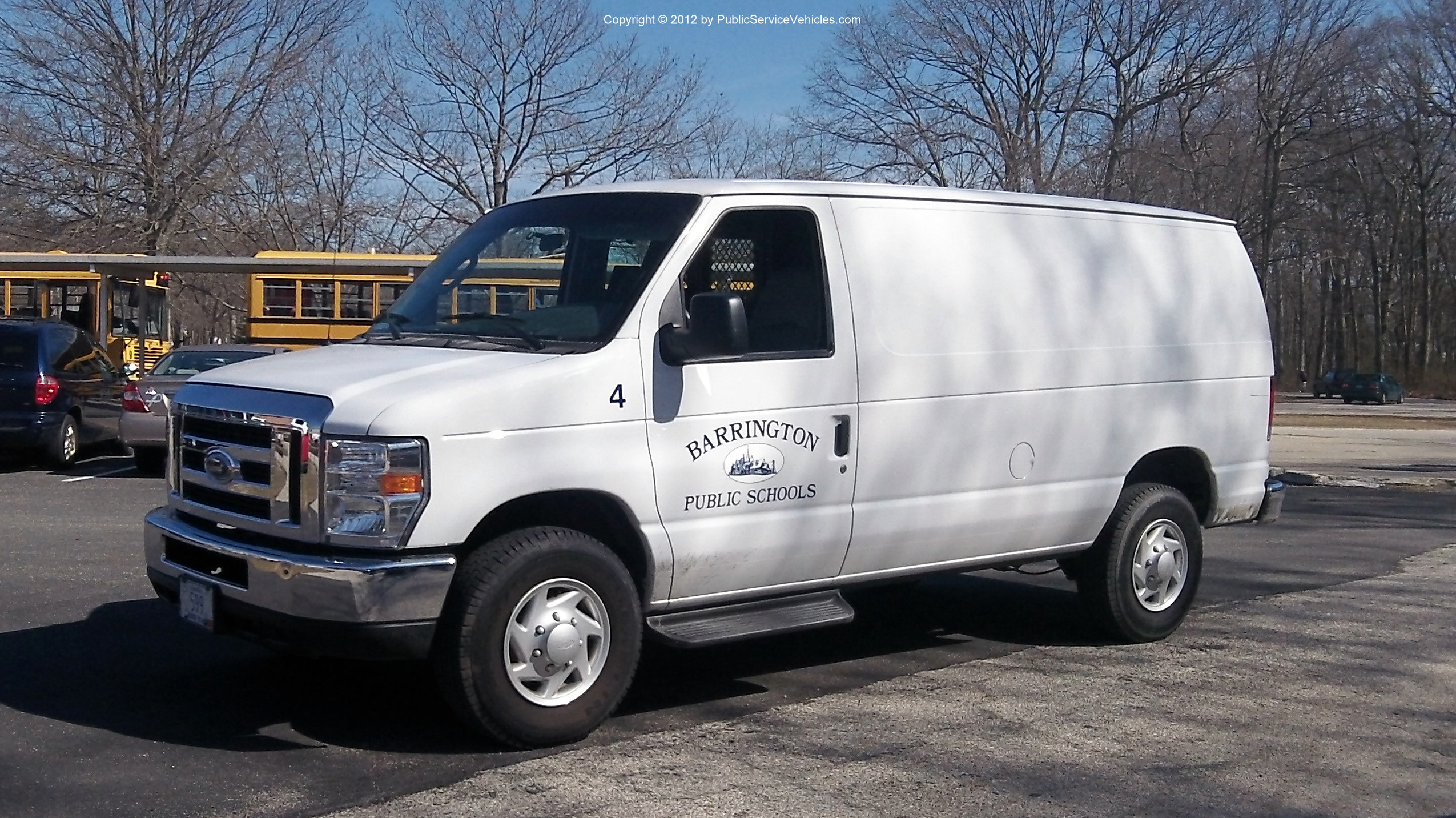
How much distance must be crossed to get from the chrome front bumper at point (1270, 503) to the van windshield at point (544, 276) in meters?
4.07

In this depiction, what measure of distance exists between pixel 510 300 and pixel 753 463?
1249 millimetres

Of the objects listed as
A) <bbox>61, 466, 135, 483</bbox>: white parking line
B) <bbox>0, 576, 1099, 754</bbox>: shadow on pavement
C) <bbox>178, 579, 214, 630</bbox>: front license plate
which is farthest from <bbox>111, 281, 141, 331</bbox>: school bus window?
<bbox>178, 579, 214, 630</bbox>: front license plate

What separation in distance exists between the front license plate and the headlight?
700mm

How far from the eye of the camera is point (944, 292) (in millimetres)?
6480

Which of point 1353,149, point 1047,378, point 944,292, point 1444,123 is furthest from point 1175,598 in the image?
point 1444,123

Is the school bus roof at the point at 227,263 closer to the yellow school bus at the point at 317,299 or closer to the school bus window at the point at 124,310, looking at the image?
the yellow school bus at the point at 317,299

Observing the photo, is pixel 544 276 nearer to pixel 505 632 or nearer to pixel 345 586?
pixel 505 632

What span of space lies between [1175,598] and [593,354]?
3815 millimetres

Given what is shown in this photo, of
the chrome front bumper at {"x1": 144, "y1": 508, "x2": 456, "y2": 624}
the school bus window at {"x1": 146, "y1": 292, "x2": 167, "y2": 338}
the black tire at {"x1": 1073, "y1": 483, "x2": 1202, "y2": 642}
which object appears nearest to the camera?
the chrome front bumper at {"x1": 144, "y1": 508, "x2": 456, "y2": 624}

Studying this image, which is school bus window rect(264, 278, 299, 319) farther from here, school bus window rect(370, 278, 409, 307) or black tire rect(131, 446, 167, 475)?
black tire rect(131, 446, 167, 475)

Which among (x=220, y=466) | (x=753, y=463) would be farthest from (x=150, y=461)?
(x=753, y=463)

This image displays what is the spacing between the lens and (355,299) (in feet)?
88.2

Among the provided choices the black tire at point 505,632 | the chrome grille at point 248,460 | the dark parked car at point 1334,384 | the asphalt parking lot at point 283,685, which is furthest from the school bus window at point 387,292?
the dark parked car at point 1334,384

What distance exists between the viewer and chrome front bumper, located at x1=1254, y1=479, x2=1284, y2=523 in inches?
316
